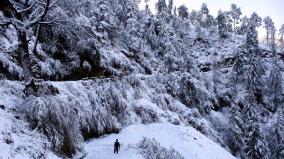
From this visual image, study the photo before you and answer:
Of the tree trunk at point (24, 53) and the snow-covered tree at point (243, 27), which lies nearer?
the tree trunk at point (24, 53)

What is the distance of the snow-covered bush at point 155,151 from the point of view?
2119 centimetres

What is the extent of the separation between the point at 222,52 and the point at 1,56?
88952mm

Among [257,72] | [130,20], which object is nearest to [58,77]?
[130,20]

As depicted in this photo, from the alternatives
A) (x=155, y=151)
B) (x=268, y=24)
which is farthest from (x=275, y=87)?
(x=268, y=24)

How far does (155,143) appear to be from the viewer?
23.3 metres

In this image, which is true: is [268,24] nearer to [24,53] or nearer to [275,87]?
[275,87]

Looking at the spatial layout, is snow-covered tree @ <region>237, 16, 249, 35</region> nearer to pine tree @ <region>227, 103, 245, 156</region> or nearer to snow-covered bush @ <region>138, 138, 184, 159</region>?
pine tree @ <region>227, 103, 245, 156</region>

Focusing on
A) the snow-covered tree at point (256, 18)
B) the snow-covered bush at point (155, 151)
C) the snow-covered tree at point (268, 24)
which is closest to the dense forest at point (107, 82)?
the snow-covered bush at point (155, 151)

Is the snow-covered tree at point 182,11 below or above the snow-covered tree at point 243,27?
above

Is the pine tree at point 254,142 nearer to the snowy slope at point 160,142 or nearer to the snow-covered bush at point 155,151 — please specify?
the snowy slope at point 160,142

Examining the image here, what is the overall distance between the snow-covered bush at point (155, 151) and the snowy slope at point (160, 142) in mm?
472

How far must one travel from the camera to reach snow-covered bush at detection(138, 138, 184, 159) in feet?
69.5

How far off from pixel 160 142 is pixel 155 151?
2934 millimetres

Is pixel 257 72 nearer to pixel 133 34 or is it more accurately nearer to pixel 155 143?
pixel 133 34
